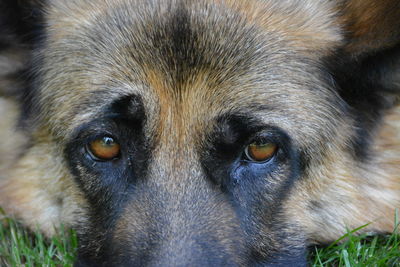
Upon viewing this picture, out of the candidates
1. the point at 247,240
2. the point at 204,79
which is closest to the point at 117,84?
the point at 204,79

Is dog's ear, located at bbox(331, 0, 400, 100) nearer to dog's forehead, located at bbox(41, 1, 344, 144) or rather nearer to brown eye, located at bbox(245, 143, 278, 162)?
dog's forehead, located at bbox(41, 1, 344, 144)

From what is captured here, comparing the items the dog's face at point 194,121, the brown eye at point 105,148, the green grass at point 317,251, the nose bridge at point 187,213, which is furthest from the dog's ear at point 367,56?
the brown eye at point 105,148

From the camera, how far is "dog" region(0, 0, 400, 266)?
11.3 feet

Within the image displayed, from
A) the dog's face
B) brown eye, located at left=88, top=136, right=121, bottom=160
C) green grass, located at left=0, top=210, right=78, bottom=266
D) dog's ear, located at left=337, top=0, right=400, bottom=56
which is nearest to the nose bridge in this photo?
the dog's face

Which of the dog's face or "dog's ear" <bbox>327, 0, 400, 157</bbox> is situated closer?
the dog's face

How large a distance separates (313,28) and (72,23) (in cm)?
136

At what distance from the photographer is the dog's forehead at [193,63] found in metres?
3.47

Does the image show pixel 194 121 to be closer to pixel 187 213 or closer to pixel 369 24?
pixel 187 213

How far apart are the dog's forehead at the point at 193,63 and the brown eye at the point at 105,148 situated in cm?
14

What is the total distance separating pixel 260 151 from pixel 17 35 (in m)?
1.68

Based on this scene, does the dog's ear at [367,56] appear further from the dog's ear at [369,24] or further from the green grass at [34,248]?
the green grass at [34,248]

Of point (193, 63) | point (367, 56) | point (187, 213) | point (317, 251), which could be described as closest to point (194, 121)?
point (193, 63)

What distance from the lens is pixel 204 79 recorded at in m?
3.49

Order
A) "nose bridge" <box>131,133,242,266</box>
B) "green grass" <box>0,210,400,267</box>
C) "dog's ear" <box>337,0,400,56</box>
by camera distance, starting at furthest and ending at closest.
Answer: "green grass" <box>0,210,400,267</box> → "dog's ear" <box>337,0,400,56</box> → "nose bridge" <box>131,133,242,266</box>
